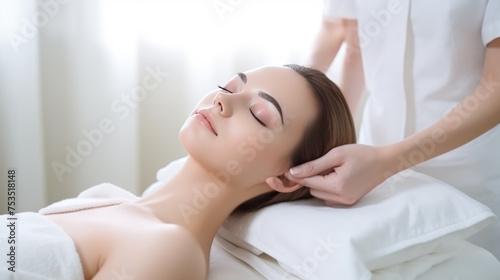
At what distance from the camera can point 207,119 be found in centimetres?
129

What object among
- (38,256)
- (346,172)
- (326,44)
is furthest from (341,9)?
(38,256)

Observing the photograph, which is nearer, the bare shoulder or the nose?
the bare shoulder

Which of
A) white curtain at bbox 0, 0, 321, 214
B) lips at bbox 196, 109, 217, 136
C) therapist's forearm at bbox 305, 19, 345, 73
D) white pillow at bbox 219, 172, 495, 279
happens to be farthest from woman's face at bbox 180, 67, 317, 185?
white curtain at bbox 0, 0, 321, 214

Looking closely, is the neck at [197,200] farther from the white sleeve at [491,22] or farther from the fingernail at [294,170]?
the white sleeve at [491,22]

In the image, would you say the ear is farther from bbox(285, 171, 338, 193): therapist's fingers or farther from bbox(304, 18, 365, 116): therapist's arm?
bbox(304, 18, 365, 116): therapist's arm

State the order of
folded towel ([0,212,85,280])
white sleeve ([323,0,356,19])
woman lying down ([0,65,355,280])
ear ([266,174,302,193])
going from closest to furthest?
folded towel ([0,212,85,280]), woman lying down ([0,65,355,280]), ear ([266,174,302,193]), white sleeve ([323,0,356,19])

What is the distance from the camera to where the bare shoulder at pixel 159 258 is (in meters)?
1.04

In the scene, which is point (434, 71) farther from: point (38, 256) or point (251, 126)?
point (38, 256)

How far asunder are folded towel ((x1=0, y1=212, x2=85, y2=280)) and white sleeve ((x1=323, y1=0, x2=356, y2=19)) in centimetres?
113

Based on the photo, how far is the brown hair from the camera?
136 cm

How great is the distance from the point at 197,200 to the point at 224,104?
0.85ft

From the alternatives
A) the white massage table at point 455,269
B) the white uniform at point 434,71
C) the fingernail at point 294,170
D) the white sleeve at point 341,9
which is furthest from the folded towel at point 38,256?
the white sleeve at point 341,9

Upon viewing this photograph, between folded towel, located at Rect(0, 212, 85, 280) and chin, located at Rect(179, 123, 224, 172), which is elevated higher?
chin, located at Rect(179, 123, 224, 172)

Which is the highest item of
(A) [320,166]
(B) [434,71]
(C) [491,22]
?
(C) [491,22]
